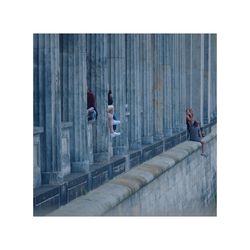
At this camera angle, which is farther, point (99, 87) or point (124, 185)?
point (99, 87)

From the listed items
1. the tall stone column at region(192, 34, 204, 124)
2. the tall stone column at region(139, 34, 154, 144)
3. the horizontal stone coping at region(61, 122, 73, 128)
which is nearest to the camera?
the horizontal stone coping at region(61, 122, 73, 128)

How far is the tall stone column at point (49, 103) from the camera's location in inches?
543

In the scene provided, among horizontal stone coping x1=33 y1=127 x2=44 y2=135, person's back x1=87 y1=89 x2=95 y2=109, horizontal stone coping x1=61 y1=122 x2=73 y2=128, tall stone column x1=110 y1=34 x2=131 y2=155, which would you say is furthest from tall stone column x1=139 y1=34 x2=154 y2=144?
horizontal stone coping x1=33 y1=127 x2=44 y2=135

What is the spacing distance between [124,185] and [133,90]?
2.84 m

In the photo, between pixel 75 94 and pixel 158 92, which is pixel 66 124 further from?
pixel 158 92

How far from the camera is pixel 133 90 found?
1773cm

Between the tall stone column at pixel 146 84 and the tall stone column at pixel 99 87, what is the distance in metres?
2.19

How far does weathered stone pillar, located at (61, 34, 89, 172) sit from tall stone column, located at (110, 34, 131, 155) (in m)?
1.52

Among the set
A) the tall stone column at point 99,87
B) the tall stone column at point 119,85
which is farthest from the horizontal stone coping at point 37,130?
the tall stone column at point 119,85

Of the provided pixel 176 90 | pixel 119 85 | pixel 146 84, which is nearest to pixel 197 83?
pixel 176 90

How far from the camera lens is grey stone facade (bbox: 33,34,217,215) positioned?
1387 cm

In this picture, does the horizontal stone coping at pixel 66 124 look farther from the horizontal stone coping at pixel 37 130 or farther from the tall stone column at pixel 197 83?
the tall stone column at pixel 197 83

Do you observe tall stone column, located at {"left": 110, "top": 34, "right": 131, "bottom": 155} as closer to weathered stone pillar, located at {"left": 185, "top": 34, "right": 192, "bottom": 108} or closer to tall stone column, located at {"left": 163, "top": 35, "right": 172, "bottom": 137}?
tall stone column, located at {"left": 163, "top": 35, "right": 172, "bottom": 137}

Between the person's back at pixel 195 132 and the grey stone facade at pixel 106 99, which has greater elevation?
the grey stone facade at pixel 106 99
